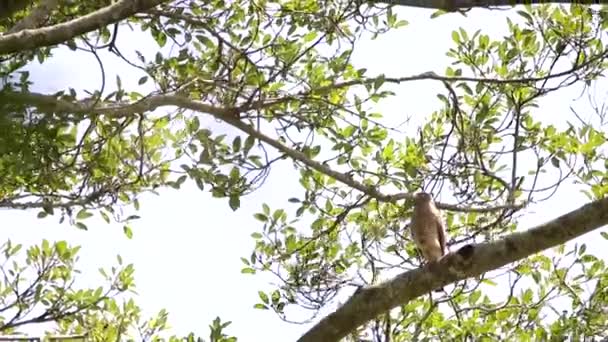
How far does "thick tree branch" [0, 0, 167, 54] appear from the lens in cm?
244

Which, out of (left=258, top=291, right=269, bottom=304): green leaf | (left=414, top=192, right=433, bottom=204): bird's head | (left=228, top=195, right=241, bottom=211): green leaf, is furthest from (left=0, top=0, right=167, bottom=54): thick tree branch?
(left=258, top=291, right=269, bottom=304): green leaf

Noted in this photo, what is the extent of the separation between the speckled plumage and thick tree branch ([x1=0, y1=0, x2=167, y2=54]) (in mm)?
1096

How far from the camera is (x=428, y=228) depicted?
9.34 feet

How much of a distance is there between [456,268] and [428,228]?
23.6 inches

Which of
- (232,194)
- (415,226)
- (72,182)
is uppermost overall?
(72,182)

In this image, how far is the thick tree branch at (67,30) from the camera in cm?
244

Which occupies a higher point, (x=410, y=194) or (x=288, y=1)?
(x=288, y=1)

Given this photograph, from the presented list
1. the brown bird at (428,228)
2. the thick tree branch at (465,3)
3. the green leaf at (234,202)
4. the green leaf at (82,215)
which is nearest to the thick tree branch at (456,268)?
the brown bird at (428,228)

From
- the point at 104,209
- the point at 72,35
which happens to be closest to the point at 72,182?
the point at 104,209

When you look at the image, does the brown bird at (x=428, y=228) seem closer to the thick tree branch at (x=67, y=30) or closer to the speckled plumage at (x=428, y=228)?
the speckled plumage at (x=428, y=228)

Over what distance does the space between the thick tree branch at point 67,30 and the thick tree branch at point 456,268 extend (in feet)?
3.59

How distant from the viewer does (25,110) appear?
81 cm

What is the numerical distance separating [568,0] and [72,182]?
1.99 m

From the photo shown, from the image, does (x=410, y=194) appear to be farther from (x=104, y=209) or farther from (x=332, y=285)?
(x=104, y=209)
